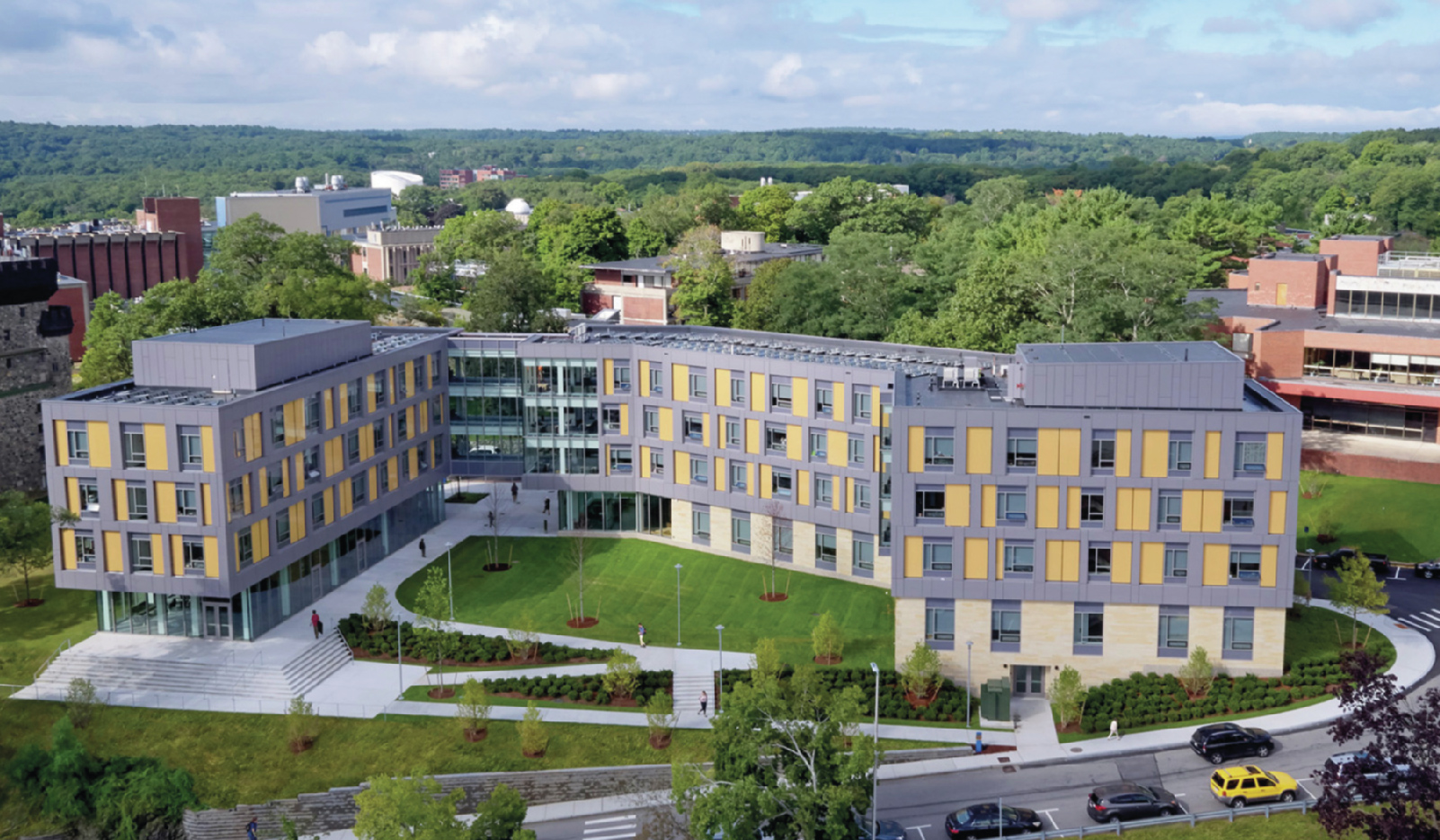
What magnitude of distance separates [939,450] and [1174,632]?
584 inches

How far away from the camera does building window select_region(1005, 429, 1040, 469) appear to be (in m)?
61.2

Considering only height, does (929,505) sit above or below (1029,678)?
above

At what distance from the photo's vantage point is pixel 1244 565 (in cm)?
6119

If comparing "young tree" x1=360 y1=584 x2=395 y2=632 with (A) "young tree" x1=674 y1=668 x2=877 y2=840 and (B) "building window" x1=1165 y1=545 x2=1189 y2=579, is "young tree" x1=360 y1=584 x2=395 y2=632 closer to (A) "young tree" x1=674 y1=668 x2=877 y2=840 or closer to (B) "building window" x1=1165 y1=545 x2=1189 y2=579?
(A) "young tree" x1=674 y1=668 x2=877 y2=840

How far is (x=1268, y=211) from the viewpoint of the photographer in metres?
162

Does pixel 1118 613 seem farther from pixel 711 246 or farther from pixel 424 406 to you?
pixel 711 246

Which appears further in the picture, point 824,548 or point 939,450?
point 824,548

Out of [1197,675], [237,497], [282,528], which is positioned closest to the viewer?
[1197,675]

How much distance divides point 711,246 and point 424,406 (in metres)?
52.7

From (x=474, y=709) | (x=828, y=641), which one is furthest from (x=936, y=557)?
(x=474, y=709)

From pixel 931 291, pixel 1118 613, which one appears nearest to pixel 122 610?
pixel 1118 613

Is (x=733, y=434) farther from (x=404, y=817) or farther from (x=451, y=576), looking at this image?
(x=404, y=817)

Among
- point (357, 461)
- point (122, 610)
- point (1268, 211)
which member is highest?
point (1268, 211)

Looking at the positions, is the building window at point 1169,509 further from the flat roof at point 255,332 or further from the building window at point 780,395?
the flat roof at point 255,332
